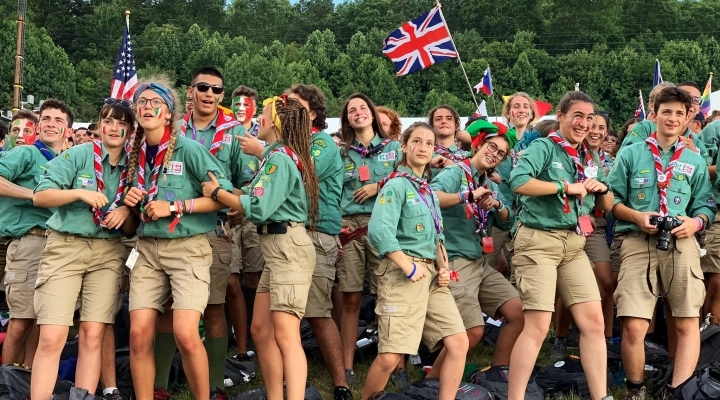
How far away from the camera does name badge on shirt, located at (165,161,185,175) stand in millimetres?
5980

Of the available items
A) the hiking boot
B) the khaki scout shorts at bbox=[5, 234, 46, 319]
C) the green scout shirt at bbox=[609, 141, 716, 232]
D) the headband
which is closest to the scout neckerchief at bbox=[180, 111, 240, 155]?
the headband

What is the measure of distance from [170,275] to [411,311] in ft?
5.56

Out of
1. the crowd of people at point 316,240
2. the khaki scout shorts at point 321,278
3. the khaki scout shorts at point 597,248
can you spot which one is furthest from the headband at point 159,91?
the khaki scout shorts at point 597,248

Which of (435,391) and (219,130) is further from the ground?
(219,130)

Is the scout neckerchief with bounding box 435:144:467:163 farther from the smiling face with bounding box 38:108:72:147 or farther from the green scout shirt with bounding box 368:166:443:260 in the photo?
the smiling face with bounding box 38:108:72:147

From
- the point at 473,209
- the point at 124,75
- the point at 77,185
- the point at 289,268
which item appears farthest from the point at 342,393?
the point at 124,75

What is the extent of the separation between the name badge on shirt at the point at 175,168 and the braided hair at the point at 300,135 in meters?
0.74

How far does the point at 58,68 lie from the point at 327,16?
43210mm

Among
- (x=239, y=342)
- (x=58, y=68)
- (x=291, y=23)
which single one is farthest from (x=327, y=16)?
(x=239, y=342)

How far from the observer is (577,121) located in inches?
248

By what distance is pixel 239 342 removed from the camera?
7688 mm

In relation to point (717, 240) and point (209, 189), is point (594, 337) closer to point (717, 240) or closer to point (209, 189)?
point (717, 240)

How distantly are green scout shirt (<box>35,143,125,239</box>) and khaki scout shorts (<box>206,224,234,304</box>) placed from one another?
2.89 feet

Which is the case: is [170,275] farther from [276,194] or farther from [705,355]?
[705,355]
